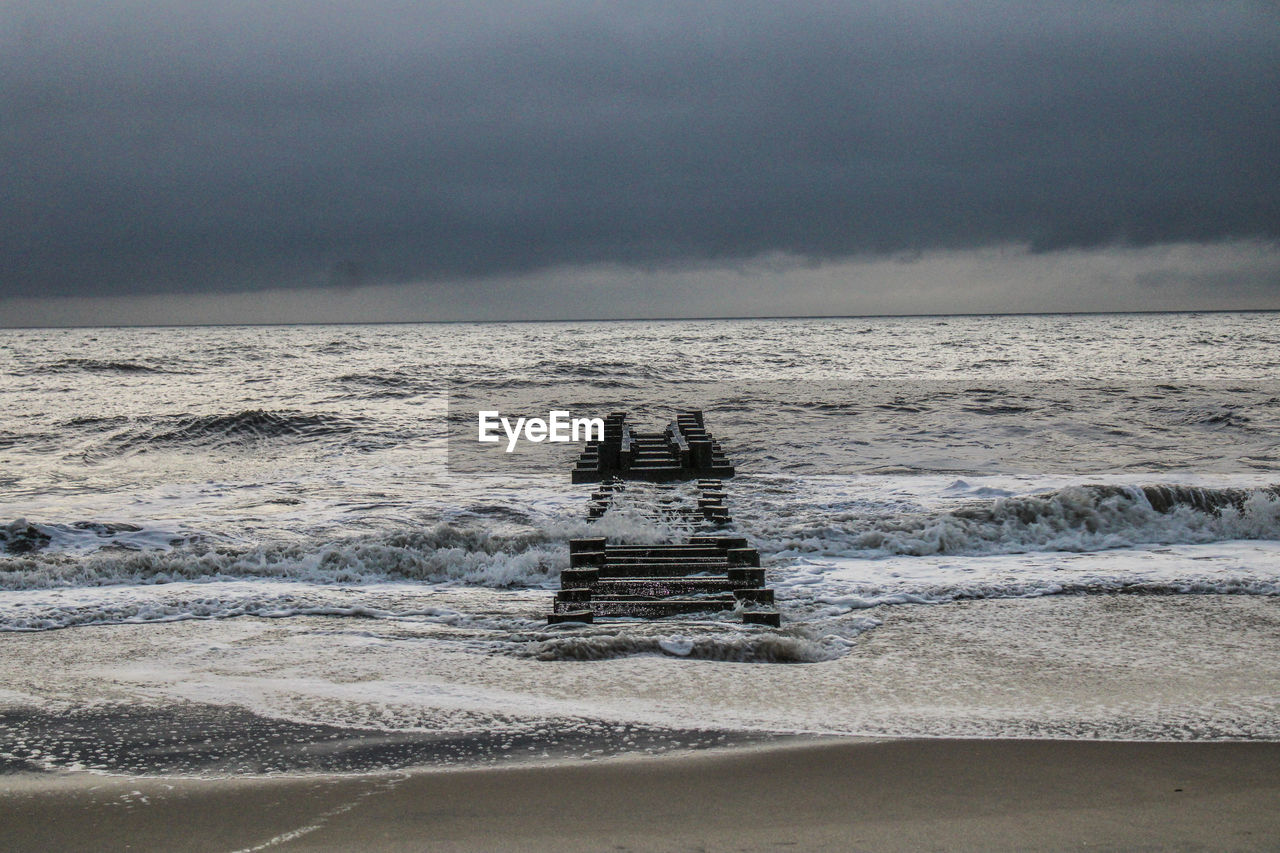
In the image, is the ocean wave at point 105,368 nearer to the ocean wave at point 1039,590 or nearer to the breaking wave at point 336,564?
the breaking wave at point 336,564

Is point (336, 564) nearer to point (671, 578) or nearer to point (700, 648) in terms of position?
point (671, 578)

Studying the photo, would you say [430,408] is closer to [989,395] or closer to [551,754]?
[989,395]

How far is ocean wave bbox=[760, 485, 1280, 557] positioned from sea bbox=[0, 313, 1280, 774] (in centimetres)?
4

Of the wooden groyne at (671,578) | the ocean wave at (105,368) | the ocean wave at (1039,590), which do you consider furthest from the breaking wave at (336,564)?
the ocean wave at (105,368)

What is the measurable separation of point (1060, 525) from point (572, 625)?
636 centimetres

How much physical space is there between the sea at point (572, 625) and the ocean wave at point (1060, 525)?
0.14ft

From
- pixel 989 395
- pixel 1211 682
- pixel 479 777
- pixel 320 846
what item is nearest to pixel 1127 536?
pixel 1211 682

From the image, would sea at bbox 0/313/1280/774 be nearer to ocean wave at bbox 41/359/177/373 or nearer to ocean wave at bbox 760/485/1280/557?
ocean wave at bbox 760/485/1280/557

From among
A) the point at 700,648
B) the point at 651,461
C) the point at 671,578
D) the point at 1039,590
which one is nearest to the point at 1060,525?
the point at 1039,590

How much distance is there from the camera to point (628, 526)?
9.84 meters

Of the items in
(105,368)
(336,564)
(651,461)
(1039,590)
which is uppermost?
(105,368)

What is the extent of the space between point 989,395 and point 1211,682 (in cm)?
2559

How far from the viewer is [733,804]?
365 centimetres

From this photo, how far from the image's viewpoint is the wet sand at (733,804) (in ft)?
11.0
